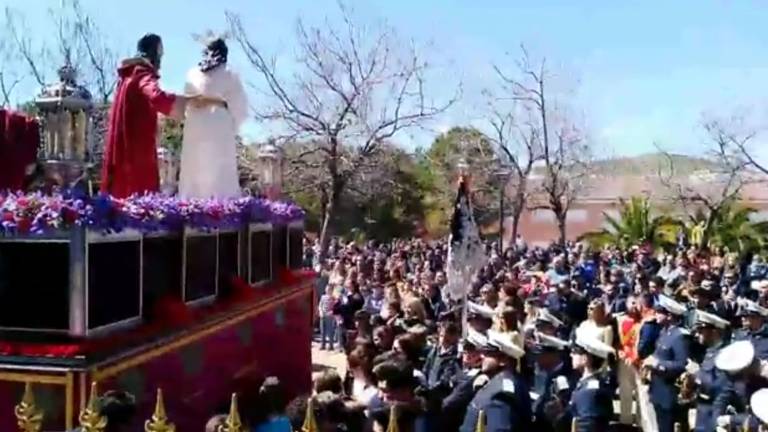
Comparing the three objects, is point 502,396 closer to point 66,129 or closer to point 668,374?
point 66,129

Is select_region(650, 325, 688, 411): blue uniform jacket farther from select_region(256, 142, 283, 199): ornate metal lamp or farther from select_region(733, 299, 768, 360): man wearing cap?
select_region(256, 142, 283, 199): ornate metal lamp

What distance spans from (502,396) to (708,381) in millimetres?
3398

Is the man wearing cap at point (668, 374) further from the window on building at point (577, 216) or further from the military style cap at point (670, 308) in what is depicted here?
the window on building at point (577, 216)

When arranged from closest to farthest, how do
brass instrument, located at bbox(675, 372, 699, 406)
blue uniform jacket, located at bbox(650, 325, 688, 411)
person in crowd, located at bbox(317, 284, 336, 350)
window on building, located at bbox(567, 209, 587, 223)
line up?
brass instrument, located at bbox(675, 372, 699, 406) → blue uniform jacket, located at bbox(650, 325, 688, 411) → person in crowd, located at bbox(317, 284, 336, 350) → window on building, located at bbox(567, 209, 587, 223)

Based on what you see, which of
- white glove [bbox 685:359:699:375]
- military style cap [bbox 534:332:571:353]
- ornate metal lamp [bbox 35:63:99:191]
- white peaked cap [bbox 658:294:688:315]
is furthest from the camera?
white peaked cap [bbox 658:294:688:315]

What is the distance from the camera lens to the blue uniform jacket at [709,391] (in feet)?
26.4

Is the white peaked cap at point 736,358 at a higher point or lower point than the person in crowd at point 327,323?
higher

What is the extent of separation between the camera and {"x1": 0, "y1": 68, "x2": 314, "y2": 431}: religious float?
5.67 metres

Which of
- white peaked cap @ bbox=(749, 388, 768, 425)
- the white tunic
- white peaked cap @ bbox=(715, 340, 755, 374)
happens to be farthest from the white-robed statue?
white peaked cap @ bbox=(749, 388, 768, 425)

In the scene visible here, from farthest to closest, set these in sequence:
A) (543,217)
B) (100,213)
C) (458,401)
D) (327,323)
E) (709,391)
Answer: (543,217), (327,323), (709,391), (458,401), (100,213)

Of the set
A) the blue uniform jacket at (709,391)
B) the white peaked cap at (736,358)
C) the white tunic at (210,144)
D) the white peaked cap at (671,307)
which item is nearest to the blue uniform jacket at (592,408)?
the white peaked cap at (736,358)

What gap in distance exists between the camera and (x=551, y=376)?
26.6 ft

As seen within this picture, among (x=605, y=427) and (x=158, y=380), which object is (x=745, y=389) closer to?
(x=605, y=427)

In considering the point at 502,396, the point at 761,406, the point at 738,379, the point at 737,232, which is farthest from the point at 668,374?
the point at 737,232
